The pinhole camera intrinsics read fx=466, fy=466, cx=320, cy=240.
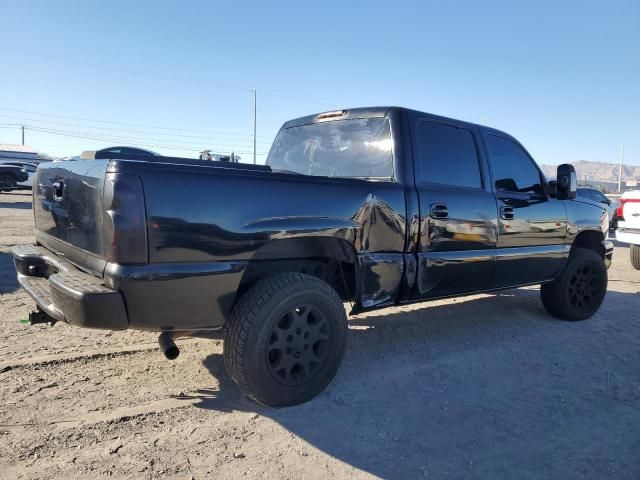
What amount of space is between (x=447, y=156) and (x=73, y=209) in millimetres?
2743

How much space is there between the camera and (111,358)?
3.48 meters

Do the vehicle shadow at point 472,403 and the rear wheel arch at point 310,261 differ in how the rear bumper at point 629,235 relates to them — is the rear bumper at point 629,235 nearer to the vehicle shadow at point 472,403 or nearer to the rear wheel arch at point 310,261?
the vehicle shadow at point 472,403

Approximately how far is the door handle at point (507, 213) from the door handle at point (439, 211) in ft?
2.58

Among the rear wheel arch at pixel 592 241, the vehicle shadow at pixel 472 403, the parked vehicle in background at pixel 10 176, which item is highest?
the parked vehicle in background at pixel 10 176

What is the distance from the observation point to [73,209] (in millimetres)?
2658

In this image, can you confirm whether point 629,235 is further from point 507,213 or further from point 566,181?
point 507,213

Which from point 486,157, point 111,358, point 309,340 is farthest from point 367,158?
point 111,358

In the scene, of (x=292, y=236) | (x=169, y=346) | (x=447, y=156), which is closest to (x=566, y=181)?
(x=447, y=156)

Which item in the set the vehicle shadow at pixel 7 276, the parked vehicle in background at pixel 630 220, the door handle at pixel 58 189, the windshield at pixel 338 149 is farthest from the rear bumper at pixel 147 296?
the parked vehicle in background at pixel 630 220

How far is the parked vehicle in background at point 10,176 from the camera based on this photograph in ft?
60.8

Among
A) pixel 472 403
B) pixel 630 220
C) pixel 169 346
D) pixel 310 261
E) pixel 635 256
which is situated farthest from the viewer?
pixel 635 256

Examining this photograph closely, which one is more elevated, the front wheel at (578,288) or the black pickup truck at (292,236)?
the black pickup truck at (292,236)

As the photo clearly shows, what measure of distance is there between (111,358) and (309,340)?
163cm

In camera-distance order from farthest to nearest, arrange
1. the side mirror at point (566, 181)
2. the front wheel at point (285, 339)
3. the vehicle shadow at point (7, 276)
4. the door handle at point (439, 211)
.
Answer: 1. the vehicle shadow at point (7, 276)
2. the side mirror at point (566, 181)
3. the door handle at point (439, 211)
4. the front wheel at point (285, 339)
